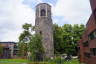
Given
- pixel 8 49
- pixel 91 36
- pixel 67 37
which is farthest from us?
pixel 8 49

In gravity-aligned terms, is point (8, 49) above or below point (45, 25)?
below

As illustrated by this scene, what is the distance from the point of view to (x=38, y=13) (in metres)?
47.0

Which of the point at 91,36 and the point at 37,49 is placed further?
the point at 37,49

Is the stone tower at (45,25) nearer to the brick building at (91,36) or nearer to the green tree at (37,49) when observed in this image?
the green tree at (37,49)

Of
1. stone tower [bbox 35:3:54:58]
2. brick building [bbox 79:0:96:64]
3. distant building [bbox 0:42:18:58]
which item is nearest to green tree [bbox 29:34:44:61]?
stone tower [bbox 35:3:54:58]

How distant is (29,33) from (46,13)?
13312 mm

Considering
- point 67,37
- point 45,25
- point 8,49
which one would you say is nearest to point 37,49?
point 45,25

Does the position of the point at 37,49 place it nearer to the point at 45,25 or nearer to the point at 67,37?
the point at 45,25

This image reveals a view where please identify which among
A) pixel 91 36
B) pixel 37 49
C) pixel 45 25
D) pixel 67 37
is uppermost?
pixel 45 25

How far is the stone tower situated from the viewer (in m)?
46.2

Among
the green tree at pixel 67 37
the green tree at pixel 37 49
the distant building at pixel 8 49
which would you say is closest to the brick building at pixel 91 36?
the green tree at pixel 37 49

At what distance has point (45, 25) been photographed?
46.4 m

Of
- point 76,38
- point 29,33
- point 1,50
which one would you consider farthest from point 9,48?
point 76,38

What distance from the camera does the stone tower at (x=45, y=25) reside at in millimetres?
46219
